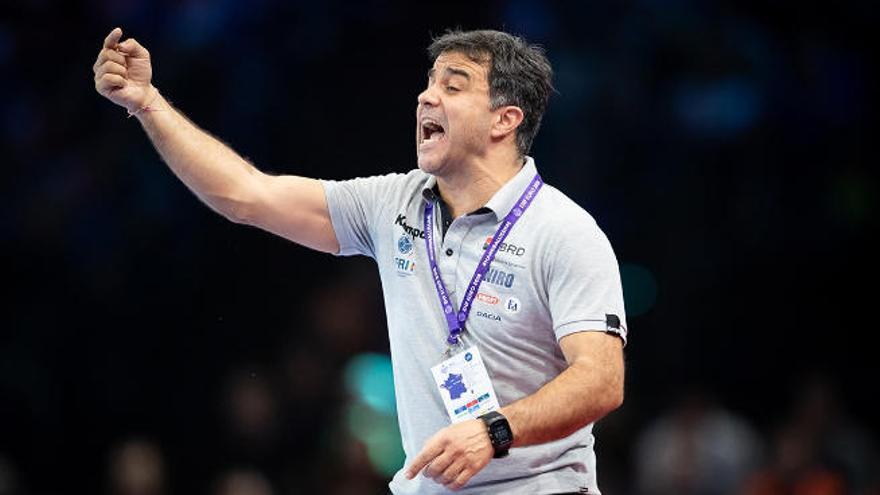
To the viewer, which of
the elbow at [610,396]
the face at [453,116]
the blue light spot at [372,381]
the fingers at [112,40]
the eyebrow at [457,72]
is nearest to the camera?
the elbow at [610,396]

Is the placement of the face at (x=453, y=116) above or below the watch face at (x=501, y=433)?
above

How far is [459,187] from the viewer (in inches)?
188

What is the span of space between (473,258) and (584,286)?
1.47 feet

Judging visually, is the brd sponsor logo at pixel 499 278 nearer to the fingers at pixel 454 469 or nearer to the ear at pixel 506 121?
the ear at pixel 506 121

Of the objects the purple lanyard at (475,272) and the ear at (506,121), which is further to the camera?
the ear at (506,121)

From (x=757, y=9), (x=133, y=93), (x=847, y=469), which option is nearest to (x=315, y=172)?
(x=757, y=9)

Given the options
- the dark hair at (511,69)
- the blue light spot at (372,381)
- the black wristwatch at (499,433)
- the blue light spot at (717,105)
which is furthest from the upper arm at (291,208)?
the blue light spot at (717,105)

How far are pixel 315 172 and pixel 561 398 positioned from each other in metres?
5.69

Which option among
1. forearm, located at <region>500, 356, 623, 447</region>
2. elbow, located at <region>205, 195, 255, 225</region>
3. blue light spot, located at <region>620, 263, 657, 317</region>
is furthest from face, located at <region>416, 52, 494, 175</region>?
blue light spot, located at <region>620, 263, 657, 317</region>

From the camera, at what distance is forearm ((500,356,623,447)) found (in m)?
4.01

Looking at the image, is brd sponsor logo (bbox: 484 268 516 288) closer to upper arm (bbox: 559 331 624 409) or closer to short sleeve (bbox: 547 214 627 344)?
short sleeve (bbox: 547 214 627 344)

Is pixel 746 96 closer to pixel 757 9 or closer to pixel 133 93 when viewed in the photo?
pixel 757 9

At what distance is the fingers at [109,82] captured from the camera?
463 centimetres

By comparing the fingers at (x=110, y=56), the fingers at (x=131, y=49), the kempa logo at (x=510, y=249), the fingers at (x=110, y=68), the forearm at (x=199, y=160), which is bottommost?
the kempa logo at (x=510, y=249)
